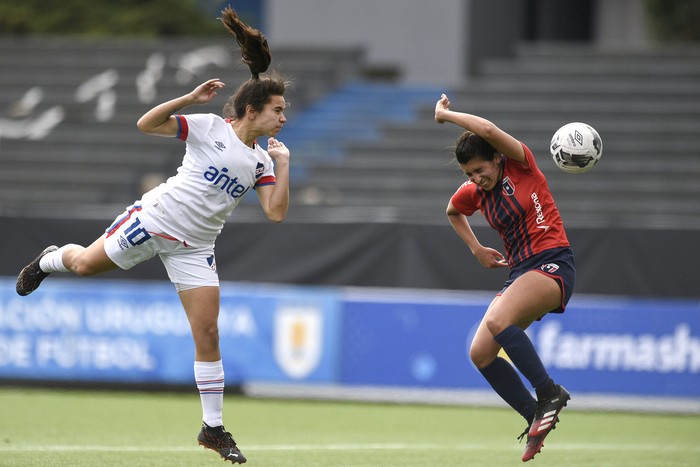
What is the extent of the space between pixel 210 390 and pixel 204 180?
1.29 m

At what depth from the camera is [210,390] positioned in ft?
22.2

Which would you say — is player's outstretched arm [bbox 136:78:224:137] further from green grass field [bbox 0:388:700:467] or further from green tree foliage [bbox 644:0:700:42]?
green tree foliage [bbox 644:0:700:42]

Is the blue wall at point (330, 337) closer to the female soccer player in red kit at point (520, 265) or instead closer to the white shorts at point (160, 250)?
the female soccer player in red kit at point (520, 265)

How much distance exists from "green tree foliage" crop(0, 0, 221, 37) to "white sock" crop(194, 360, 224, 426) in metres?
20.3

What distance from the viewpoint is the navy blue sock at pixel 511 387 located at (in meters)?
6.78

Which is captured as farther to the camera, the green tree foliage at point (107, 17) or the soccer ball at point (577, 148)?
the green tree foliage at point (107, 17)

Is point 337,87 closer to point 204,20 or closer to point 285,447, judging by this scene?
point 204,20

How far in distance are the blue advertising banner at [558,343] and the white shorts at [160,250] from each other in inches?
190

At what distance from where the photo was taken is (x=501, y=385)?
22.4 ft

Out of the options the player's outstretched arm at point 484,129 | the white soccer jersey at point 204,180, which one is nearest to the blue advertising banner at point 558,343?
the player's outstretched arm at point 484,129

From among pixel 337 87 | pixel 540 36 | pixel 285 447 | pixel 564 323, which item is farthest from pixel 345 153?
pixel 285 447

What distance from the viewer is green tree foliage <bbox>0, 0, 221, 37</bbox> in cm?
2600

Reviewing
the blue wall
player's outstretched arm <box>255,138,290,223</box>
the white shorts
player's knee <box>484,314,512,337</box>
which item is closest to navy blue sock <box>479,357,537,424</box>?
player's knee <box>484,314,512,337</box>

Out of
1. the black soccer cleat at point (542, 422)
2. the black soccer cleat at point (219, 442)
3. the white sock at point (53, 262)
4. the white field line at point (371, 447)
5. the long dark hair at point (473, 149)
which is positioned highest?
the long dark hair at point (473, 149)
